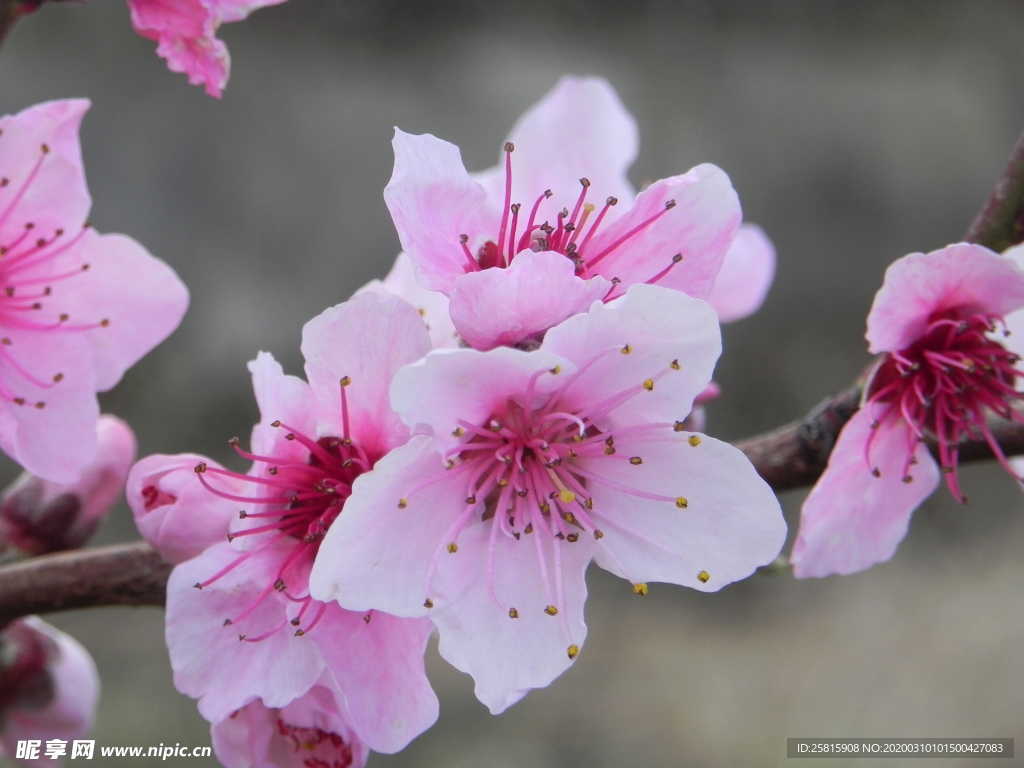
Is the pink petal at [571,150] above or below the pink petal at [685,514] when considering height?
above

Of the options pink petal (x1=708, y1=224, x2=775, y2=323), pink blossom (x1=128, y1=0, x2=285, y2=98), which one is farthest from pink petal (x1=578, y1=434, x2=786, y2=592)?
pink blossom (x1=128, y1=0, x2=285, y2=98)

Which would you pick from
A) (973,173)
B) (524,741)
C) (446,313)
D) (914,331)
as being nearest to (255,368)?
(446,313)

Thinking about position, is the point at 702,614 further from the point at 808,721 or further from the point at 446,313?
the point at 446,313

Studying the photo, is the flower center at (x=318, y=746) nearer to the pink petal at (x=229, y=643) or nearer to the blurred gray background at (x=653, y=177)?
the pink petal at (x=229, y=643)

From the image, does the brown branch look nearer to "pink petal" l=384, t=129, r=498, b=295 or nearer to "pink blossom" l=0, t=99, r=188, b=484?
"pink blossom" l=0, t=99, r=188, b=484

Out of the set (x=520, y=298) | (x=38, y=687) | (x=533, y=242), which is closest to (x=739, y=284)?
(x=533, y=242)

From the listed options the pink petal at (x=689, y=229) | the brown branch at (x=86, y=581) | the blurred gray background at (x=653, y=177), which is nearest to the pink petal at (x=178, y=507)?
the brown branch at (x=86, y=581)
